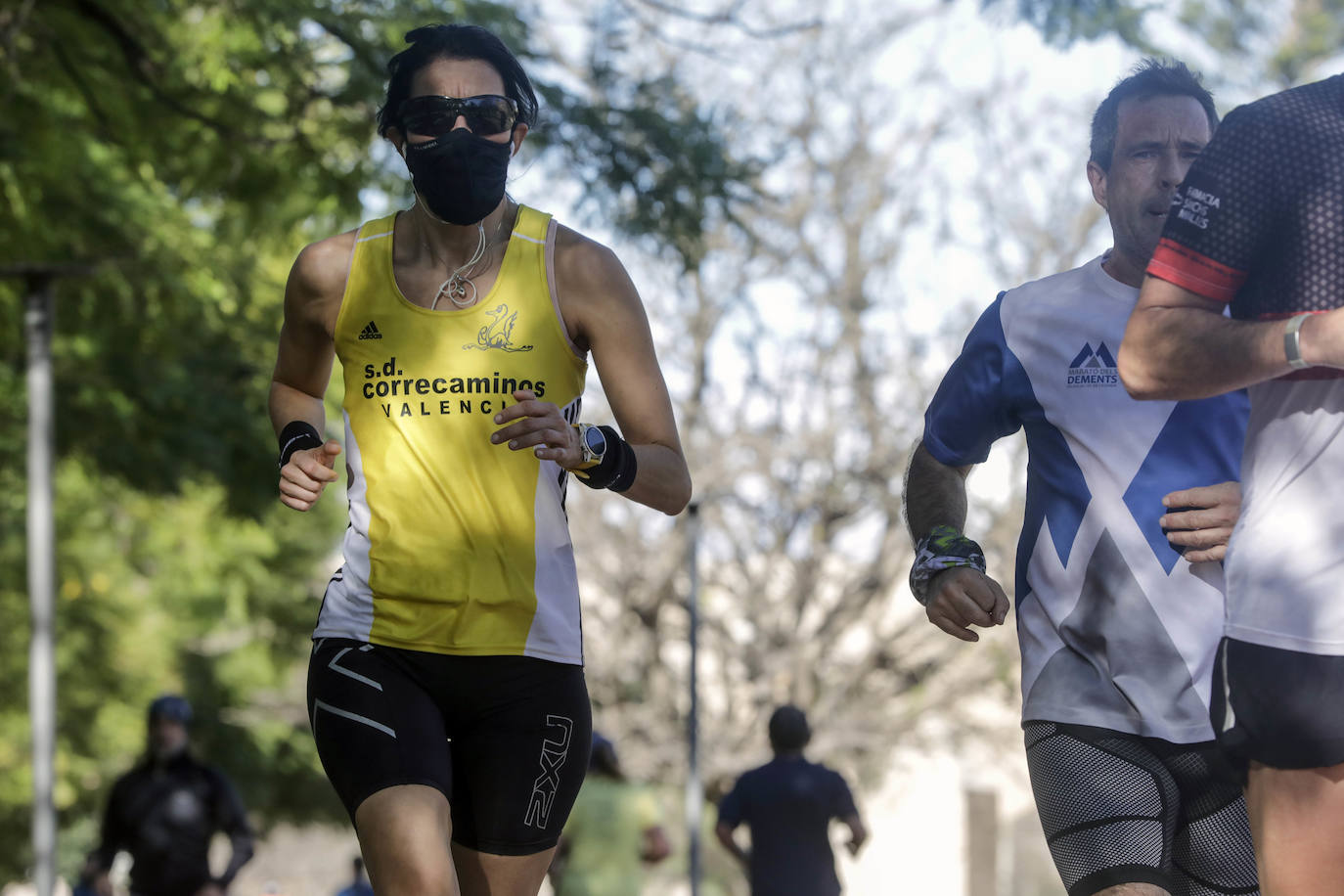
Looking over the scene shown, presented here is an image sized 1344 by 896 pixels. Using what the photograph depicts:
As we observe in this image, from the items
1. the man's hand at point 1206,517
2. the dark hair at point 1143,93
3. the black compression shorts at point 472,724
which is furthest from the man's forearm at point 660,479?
the dark hair at point 1143,93

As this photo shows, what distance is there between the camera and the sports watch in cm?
349

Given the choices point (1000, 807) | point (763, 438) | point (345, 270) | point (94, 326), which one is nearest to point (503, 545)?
point (345, 270)

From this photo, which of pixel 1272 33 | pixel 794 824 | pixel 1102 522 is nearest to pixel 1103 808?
pixel 1102 522

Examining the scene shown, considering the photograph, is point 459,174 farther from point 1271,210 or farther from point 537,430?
point 1271,210

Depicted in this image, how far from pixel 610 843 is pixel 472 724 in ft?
20.6

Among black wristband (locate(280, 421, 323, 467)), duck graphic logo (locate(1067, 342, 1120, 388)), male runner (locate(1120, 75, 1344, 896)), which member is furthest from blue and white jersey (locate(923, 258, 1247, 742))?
black wristband (locate(280, 421, 323, 467))

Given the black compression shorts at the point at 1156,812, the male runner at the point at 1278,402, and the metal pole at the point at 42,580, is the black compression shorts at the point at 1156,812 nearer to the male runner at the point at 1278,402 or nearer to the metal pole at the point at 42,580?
the male runner at the point at 1278,402

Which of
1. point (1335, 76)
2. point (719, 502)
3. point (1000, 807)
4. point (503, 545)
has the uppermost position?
point (719, 502)

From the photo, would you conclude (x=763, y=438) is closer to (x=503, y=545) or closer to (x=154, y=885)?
(x=154, y=885)

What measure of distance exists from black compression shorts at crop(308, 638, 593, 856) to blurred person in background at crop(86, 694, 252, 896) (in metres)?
6.72

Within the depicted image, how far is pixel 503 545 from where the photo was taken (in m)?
3.61

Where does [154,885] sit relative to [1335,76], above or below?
below

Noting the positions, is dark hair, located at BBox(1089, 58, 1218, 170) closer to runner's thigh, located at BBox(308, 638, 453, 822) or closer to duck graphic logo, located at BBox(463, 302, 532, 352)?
duck graphic logo, located at BBox(463, 302, 532, 352)

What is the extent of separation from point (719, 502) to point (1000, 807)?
21.6m
